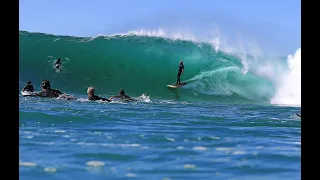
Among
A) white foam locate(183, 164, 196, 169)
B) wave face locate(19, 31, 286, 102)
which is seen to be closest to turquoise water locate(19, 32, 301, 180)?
white foam locate(183, 164, 196, 169)

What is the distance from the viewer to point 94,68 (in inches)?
1079

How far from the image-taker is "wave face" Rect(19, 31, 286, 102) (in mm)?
25125

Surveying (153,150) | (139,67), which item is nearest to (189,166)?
(153,150)

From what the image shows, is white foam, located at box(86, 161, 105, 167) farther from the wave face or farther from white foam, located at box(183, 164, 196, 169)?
the wave face

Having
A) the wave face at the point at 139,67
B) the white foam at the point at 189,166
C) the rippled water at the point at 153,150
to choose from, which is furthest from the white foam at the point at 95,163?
the wave face at the point at 139,67

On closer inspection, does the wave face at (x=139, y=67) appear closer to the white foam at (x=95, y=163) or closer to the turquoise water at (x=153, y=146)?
the turquoise water at (x=153, y=146)

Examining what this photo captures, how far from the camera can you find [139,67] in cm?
2788

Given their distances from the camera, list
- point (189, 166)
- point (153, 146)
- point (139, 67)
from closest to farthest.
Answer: point (189, 166) → point (153, 146) → point (139, 67)

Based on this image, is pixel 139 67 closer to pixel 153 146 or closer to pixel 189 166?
pixel 153 146

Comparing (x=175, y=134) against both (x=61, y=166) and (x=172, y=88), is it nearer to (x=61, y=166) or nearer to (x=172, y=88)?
Result: (x=61, y=166)

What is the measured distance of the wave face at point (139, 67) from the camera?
989 inches

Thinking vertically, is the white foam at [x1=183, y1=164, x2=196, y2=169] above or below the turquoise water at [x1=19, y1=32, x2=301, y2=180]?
below
